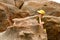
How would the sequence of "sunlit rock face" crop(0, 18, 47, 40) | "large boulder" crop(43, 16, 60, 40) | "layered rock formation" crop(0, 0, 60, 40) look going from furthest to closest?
"large boulder" crop(43, 16, 60, 40), "layered rock formation" crop(0, 0, 60, 40), "sunlit rock face" crop(0, 18, 47, 40)

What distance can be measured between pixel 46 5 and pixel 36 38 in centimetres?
744

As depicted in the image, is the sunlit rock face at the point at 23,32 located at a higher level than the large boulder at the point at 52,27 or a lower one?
higher

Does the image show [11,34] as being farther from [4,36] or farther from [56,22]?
[56,22]

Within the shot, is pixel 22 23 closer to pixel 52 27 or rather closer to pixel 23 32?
pixel 23 32

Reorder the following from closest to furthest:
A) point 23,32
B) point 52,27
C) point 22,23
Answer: point 23,32 → point 22,23 → point 52,27

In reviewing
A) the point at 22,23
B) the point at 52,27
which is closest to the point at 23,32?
the point at 22,23

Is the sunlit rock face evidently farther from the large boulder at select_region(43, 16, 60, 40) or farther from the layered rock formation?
the large boulder at select_region(43, 16, 60, 40)

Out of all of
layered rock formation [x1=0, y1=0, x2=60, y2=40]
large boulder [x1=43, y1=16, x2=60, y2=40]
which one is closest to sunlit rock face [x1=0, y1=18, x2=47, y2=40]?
layered rock formation [x1=0, y1=0, x2=60, y2=40]

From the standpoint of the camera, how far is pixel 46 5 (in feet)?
49.3

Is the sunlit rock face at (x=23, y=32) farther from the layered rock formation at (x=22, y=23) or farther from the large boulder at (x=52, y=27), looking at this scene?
the large boulder at (x=52, y=27)

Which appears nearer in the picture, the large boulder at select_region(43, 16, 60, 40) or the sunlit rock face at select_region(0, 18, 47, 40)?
the sunlit rock face at select_region(0, 18, 47, 40)

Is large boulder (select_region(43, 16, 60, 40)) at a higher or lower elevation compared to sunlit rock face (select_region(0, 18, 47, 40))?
lower

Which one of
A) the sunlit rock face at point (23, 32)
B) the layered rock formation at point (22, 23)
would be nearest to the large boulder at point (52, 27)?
the layered rock formation at point (22, 23)

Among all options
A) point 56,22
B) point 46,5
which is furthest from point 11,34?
point 46,5
